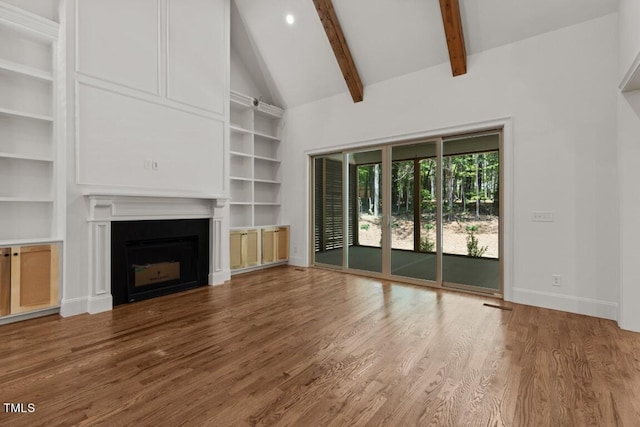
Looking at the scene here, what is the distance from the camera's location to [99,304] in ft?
11.5

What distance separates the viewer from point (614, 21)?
10.8 ft

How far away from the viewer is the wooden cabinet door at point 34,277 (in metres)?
3.07

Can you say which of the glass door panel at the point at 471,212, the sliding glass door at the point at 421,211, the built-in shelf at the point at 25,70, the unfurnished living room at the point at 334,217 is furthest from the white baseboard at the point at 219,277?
the glass door panel at the point at 471,212

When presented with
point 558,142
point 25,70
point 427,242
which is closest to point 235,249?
point 427,242

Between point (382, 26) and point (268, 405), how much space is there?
4760 millimetres

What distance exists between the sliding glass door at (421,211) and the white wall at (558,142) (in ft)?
1.25

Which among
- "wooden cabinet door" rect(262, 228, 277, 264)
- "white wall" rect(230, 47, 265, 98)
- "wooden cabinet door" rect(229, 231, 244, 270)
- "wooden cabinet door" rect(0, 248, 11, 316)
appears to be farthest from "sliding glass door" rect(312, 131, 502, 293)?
"wooden cabinet door" rect(0, 248, 11, 316)

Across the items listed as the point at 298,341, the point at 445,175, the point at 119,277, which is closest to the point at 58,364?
the point at 119,277

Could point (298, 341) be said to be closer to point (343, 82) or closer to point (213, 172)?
point (213, 172)

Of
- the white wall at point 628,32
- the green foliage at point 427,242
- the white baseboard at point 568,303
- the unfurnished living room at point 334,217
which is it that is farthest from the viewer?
the green foliage at point 427,242

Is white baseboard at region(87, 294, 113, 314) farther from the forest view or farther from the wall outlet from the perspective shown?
the wall outlet

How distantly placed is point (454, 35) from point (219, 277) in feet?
15.3

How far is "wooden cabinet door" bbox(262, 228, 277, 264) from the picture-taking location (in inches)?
229

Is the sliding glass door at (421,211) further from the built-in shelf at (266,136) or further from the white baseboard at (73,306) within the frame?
the white baseboard at (73,306)
